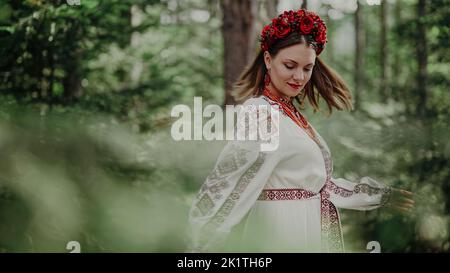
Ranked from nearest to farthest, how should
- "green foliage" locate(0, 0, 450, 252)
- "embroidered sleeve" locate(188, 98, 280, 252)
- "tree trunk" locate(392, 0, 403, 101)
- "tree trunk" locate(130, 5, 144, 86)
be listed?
"embroidered sleeve" locate(188, 98, 280, 252) → "green foliage" locate(0, 0, 450, 252) → "tree trunk" locate(392, 0, 403, 101) → "tree trunk" locate(130, 5, 144, 86)

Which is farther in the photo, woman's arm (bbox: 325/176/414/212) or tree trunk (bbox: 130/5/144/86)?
tree trunk (bbox: 130/5/144/86)

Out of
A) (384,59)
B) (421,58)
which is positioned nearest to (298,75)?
(421,58)

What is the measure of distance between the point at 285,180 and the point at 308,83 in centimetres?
48

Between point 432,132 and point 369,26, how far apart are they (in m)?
4.66

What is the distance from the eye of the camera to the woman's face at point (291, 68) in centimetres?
192

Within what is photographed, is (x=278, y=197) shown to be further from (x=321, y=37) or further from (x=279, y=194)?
(x=321, y=37)

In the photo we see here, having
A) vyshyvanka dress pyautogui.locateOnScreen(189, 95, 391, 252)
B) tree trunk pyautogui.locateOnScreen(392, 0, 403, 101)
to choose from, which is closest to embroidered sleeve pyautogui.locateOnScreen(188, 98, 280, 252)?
vyshyvanka dress pyautogui.locateOnScreen(189, 95, 391, 252)

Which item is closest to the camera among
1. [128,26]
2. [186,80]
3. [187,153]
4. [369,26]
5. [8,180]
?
[8,180]

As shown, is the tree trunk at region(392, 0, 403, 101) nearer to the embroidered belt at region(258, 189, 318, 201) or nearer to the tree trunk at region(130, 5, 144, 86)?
the tree trunk at region(130, 5, 144, 86)

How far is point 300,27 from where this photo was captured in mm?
1909

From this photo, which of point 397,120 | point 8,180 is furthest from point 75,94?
point 397,120

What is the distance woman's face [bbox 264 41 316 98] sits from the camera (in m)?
1.92

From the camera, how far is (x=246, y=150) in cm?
179
